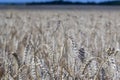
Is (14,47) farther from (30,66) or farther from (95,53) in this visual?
(30,66)

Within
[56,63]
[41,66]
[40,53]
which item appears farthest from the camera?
[40,53]

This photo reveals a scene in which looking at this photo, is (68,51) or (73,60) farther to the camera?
(68,51)

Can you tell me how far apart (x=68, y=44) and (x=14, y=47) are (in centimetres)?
34

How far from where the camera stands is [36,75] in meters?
1.75

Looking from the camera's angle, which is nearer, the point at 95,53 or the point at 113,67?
the point at 113,67

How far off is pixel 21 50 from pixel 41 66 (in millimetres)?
758

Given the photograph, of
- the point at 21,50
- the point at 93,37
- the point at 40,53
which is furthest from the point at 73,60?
the point at 93,37

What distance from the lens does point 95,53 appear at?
2.30 metres

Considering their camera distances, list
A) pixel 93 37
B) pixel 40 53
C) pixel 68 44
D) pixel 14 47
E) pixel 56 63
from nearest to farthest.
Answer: pixel 56 63 → pixel 40 53 → pixel 68 44 → pixel 14 47 → pixel 93 37

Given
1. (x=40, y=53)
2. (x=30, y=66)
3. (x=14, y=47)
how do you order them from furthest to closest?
(x=14, y=47), (x=40, y=53), (x=30, y=66)

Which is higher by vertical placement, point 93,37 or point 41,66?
point 41,66

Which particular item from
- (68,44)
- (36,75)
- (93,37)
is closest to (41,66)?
(36,75)

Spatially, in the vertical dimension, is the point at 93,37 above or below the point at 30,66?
below

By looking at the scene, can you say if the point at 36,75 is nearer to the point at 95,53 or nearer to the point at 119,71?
the point at 119,71
